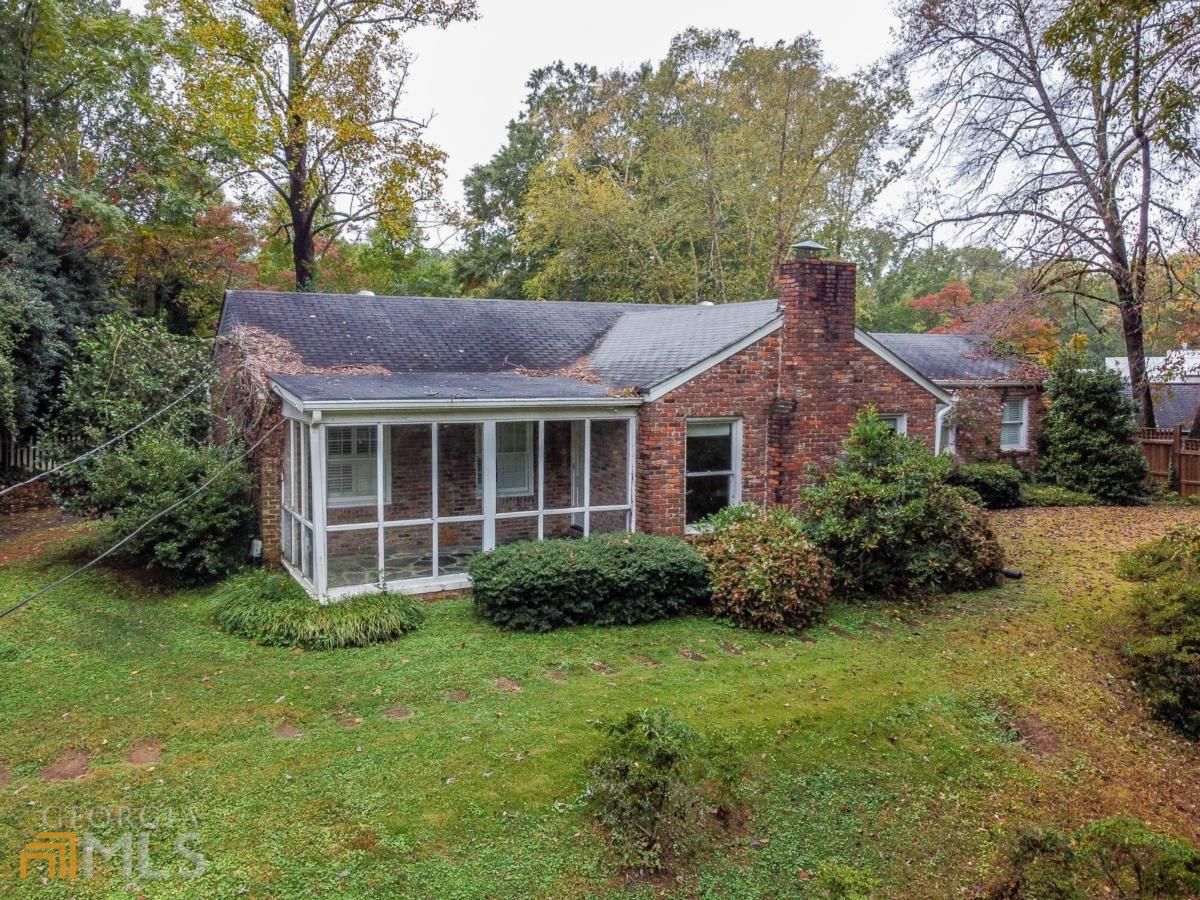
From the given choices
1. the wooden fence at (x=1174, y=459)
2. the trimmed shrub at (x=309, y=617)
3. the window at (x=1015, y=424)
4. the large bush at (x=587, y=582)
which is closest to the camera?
the trimmed shrub at (x=309, y=617)

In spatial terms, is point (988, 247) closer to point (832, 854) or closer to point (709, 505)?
point (709, 505)

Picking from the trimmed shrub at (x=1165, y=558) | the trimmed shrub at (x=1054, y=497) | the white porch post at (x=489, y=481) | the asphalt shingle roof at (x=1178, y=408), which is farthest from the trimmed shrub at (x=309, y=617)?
the asphalt shingle roof at (x=1178, y=408)

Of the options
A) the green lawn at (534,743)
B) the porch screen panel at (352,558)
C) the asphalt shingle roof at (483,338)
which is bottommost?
the green lawn at (534,743)

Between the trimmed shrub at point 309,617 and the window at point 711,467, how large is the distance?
480 cm

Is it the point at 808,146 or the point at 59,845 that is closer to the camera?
the point at 59,845

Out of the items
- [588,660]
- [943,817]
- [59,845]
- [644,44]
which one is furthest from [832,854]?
[644,44]

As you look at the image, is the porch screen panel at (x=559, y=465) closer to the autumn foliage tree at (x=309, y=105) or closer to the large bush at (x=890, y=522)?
the large bush at (x=890, y=522)

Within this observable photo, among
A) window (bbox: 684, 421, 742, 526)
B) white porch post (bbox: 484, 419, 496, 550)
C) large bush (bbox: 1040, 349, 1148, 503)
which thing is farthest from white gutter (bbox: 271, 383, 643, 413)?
large bush (bbox: 1040, 349, 1148, 503)

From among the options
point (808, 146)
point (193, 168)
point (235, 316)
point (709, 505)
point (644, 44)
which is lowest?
point (709, 505)

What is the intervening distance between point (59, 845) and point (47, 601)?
6.09 metres

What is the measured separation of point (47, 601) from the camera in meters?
9.88

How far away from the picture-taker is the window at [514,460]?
1298 cm

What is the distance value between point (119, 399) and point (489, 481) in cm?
565

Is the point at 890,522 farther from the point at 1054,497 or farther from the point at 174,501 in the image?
the point at 1054,497
